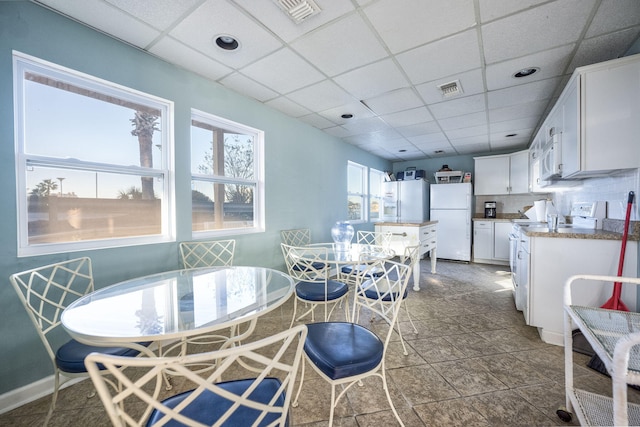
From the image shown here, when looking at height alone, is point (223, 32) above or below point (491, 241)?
above

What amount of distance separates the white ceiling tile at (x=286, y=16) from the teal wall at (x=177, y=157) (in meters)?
1.12

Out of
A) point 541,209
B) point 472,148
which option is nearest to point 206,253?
point 541,209

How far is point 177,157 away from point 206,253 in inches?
38.2

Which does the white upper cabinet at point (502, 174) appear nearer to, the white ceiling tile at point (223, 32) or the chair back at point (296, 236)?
the chair back at point (296, 236)

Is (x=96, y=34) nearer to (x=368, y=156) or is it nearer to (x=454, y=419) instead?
(x=454, y=419)

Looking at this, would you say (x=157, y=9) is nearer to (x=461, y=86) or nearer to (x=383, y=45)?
(x=383, y=45)

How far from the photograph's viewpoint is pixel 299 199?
146 inches

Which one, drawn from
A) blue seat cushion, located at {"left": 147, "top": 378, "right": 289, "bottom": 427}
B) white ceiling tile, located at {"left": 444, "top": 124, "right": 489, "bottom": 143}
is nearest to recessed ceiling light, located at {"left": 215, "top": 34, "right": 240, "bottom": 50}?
blue seat cushion, located at {"left": 147, "top": 378, "right": 289, "bottom": 427}

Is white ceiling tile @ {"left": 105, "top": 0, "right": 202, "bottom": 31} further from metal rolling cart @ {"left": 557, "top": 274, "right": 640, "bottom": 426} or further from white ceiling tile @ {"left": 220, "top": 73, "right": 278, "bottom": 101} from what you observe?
metal rolling cart @ {"left": 557, "top": 274, "right": 640, "bottom": 426}

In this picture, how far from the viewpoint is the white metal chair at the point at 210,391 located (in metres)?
0.58

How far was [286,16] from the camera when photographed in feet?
5.71

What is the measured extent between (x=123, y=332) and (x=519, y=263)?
11.1 ft

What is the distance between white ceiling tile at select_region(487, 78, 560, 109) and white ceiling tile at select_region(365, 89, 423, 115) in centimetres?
84

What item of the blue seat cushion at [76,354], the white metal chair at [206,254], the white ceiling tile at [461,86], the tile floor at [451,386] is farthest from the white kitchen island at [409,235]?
the blue seat cushion at [76,354]
